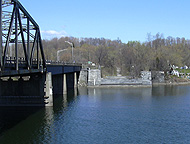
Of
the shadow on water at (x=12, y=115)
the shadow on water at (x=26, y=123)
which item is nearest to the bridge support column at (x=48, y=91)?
the shadow on water at (x=26, y=123)

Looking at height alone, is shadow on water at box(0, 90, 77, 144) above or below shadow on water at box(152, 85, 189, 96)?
below

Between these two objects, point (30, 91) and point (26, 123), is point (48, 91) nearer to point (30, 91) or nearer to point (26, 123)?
point (30, 91)

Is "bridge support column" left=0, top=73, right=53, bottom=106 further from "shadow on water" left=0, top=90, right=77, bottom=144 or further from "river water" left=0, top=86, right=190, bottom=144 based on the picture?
"river water" left=0, top=86, right=190, bottom=144

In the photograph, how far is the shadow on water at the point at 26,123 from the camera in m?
25.0

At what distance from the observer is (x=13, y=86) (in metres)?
38.7

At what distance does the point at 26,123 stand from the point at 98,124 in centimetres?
791

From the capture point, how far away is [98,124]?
29.2 meters

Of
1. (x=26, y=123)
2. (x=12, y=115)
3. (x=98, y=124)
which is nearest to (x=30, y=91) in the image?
(x=12, y=115)

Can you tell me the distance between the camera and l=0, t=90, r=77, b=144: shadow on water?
25019 millimetres

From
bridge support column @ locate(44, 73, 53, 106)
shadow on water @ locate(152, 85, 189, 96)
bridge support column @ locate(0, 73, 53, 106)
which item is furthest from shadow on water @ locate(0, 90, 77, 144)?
shadow on water @ locate(152, 85, 189, 96)

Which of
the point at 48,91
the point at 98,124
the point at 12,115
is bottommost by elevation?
the point at 98,124

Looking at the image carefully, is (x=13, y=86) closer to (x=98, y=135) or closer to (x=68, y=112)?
(x=68, y=112)

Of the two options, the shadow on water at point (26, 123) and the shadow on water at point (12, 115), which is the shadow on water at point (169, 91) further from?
the shadow on water at point (12, 115)

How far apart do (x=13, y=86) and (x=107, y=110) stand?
1376 centimetres
